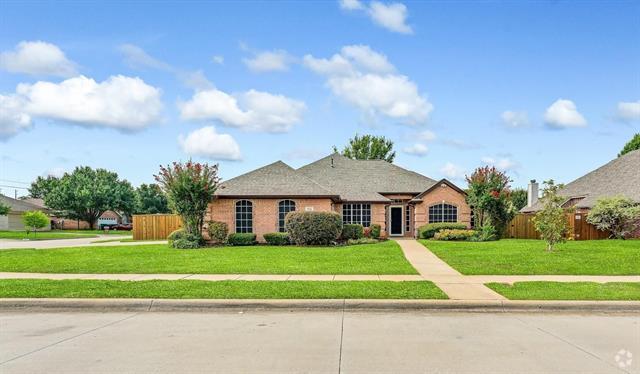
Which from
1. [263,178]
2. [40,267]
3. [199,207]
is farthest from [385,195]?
[40,267]

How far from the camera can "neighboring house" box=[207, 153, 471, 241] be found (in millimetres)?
27406

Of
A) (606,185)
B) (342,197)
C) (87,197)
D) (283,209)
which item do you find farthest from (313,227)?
(87,197)

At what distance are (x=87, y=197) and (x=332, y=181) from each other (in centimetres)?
4182

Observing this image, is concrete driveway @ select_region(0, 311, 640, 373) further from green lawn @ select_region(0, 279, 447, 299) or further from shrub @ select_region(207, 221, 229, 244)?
shrub @ select_region(207, 221, 229, 244)

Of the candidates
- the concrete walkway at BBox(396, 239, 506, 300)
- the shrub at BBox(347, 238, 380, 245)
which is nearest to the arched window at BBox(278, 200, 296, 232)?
the shrub at BBox(347, 238, 380, 245)

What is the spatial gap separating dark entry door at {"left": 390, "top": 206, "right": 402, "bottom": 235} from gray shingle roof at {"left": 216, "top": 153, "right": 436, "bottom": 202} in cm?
132

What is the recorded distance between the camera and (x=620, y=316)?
9234 mm

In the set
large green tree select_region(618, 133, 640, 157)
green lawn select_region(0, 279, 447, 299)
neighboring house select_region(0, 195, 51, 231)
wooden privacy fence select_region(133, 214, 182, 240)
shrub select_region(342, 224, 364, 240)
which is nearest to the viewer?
green lawn select_region(0, 279, 447, 299)

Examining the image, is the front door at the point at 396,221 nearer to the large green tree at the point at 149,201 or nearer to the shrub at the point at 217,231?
the shrub at the point at 217,231

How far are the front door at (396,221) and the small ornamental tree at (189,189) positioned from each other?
13.9 m

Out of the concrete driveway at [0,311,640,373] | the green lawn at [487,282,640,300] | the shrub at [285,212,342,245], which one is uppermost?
the shrub at [285,212,342,245]

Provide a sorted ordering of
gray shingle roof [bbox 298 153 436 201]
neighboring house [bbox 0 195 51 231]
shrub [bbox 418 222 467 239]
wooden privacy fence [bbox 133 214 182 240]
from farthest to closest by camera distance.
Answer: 1. neighboring house [bbox 0 195 51 231]
2. wooden privacy fence [bbox 133 214 182 240]
3. gray shingle roof [bbox 298 153 436 201]
4. shrub [bbox 418 222 467 239]

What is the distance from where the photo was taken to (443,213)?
→ 105 ft

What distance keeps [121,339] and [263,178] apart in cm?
2165
